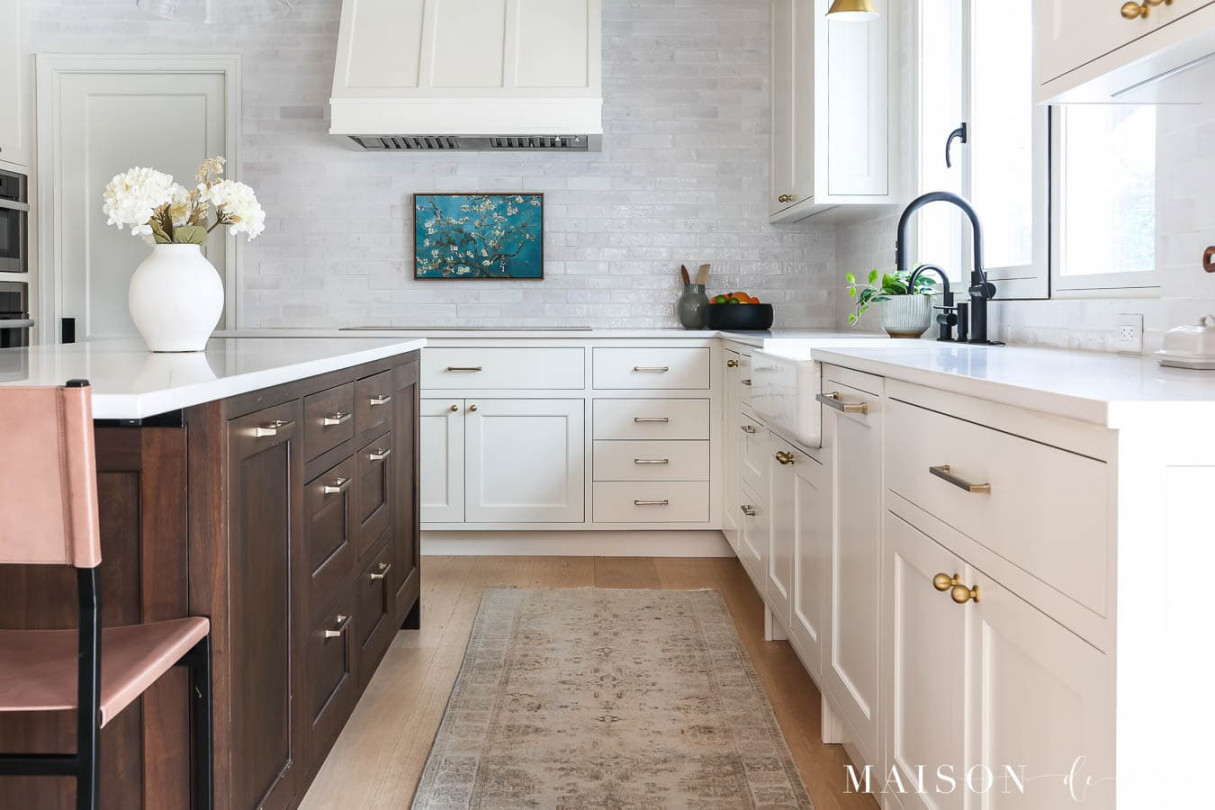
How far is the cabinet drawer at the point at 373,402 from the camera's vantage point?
2.39 meters

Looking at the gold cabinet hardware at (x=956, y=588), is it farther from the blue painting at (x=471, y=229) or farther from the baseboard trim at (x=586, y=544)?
the blue painting at (x=471, y=229)

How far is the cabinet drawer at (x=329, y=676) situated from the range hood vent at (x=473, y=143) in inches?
100

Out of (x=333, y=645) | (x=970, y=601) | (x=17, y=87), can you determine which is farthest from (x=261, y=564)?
(x=17, y=87)

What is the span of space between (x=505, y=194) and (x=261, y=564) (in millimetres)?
3298

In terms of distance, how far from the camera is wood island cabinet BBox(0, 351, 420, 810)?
57.4 inches

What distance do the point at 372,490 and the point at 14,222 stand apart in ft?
10.3

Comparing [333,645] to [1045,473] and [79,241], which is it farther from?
[79,241]

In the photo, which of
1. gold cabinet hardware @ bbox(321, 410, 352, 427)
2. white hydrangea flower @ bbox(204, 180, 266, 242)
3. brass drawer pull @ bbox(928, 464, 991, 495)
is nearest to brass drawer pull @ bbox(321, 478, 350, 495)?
gold cabinet hardware @ bbox(321, 410, 352, 427)

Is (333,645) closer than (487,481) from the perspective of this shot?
Yes

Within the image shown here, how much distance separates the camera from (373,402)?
254cm

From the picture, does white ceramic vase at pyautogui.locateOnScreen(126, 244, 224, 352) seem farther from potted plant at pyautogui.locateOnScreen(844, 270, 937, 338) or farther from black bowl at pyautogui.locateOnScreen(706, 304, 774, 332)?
black bowl at pyautogui.locateOnScreen(706, 304, 774, 332)

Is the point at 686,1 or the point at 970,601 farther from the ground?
the point at 686,1

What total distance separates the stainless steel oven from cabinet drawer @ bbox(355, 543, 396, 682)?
2966 mm

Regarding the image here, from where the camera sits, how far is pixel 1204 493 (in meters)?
1.00
